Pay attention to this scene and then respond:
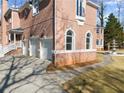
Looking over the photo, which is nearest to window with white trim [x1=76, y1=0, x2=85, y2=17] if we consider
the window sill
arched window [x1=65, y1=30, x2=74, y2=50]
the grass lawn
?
the window sill


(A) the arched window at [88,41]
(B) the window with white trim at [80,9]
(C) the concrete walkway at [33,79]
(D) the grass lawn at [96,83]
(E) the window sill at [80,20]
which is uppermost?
(B) the window with white trim at [80,9]

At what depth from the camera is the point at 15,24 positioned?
3294cm

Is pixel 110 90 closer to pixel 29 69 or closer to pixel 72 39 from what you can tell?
pixel 29 69

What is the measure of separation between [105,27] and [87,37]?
32197 millimetres

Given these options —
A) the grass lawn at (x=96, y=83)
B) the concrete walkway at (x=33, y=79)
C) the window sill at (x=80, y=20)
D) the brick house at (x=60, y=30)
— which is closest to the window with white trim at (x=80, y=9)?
the brick house at (x=60, y=30)

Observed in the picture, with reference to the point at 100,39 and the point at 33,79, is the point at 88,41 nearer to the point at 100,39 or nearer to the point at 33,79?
the point at 33,79

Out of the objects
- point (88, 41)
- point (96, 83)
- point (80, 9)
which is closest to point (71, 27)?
point (80, 9)

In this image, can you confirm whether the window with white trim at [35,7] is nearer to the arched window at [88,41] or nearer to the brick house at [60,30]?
the brick house at [60,30]

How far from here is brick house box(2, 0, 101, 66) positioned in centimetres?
2003

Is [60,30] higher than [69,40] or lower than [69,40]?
higher

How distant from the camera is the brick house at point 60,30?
20031 millimetres

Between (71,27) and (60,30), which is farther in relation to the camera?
(71,27)

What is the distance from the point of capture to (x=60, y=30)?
20.1 metres

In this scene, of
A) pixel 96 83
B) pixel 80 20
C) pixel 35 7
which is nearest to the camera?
pixel 96 83
